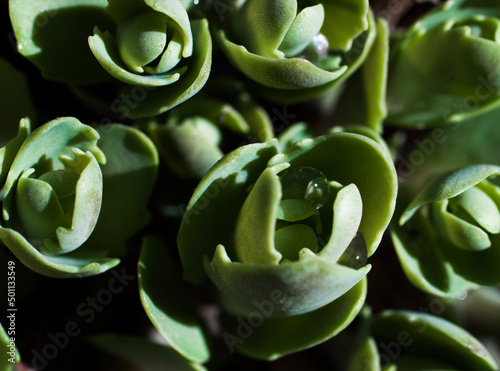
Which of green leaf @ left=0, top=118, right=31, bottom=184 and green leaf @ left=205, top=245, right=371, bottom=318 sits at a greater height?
green leaf @ left=0, top=118, right=31, bottom=184

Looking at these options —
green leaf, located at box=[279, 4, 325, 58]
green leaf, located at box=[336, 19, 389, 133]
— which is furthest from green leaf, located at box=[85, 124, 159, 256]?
green leaf, located at box=[336, 19, 389, 133]

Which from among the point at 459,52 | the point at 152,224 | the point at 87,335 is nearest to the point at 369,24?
the point at 459,52

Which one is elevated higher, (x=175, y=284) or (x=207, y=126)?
(x=207, y=126)

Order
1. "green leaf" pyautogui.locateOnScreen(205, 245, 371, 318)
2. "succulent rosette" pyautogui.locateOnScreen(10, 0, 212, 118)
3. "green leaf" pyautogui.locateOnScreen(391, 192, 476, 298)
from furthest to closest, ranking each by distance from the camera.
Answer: "green leaf" pyautogui.locateOnScreen(391, 192, 476, 298), "succulent rosette" pyautogui.locateOnScreen(10, 0, 212, 118), "green leaf" pyautogui.locateOnScreen(205, 245, 371, 318)

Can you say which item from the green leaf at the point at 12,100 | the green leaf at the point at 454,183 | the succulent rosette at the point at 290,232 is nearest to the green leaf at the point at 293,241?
the succulent rosette at the point at 290,232

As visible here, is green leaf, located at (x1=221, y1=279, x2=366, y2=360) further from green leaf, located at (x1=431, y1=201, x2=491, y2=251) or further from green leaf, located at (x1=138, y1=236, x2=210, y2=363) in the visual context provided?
green leaf, located at (x1=431, y1=201, x2=491, y2=251)

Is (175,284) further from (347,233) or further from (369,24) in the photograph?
(369,24)

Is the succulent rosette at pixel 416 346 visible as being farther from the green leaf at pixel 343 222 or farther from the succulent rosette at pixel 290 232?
the green leaf at pixel 343 222
